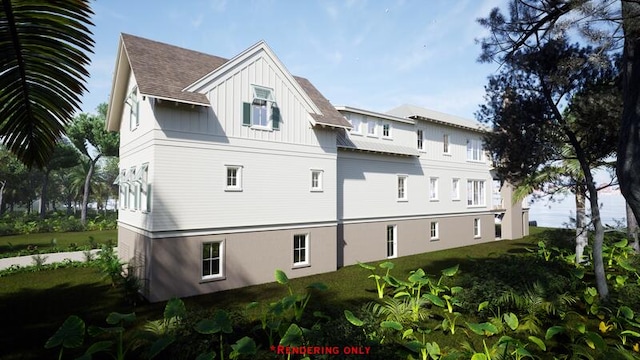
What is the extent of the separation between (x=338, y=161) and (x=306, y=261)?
240 inches

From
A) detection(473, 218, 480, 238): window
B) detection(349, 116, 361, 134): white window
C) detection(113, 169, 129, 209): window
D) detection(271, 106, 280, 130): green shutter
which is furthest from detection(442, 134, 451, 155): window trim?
detection(113, 169, 129, 209): window

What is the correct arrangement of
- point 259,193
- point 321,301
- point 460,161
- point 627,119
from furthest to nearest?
point 460,161 < point 259,193 < point 321,301 < point 627,119

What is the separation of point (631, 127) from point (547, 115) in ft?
20.9

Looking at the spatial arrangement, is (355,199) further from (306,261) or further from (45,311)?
(45,311)

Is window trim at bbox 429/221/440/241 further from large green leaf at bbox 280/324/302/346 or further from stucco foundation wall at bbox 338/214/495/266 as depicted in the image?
large green leaf at bbox 280/324/302/346

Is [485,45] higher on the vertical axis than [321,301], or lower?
higher

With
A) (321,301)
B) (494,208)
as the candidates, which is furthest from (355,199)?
(494,208)

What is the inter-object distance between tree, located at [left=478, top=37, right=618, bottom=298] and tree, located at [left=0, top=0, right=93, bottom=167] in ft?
41.9

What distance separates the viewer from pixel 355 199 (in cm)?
2019

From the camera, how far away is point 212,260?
14.5 meters

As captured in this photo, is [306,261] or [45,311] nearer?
[45,311]

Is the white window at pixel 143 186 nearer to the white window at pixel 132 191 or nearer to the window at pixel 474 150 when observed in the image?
the white window at pixel 132 191

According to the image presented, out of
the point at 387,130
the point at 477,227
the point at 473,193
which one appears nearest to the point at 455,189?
the point at 473,193

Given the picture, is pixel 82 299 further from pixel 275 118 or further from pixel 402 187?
pixel 402 187
